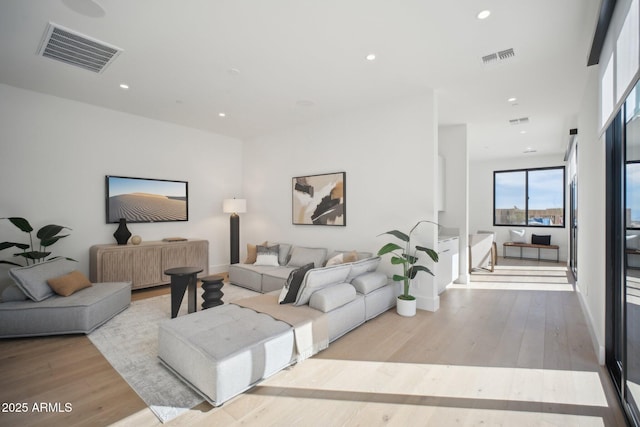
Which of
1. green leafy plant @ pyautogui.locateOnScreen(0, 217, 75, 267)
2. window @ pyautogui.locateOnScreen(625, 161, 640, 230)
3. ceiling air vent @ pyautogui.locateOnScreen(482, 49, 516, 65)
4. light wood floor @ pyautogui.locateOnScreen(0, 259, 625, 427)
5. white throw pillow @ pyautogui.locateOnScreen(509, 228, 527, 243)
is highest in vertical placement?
ceiling air vent @ pyautogui.locateOnScreen(482, 49, 516, 65)

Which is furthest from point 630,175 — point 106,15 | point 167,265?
point 167,265

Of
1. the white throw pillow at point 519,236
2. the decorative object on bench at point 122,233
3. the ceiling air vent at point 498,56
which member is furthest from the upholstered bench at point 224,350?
the white throw pillow at point 519,236

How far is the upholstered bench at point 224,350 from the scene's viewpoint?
2102 millimetres

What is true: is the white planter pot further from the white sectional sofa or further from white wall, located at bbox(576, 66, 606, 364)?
white wall, located at bbox(576, 66, 606, 364)

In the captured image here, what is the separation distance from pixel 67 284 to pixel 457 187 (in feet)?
20.8

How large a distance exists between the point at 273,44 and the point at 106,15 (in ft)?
4.86

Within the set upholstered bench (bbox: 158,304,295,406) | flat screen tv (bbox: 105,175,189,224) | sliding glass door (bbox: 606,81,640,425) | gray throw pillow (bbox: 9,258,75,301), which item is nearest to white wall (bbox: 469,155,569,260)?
sliding glass door (bbox: 606,81,640,425)

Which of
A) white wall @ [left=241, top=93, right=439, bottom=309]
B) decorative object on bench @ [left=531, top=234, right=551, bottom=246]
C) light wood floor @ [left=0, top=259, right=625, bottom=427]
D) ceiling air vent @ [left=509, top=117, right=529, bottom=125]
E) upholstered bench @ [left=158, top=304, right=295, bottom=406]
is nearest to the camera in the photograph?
light wood floor @ [left=0, top=259, right=625, bottom=427]

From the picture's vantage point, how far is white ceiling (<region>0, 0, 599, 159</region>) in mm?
2551

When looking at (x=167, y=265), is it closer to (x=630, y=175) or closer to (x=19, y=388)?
(x=19, y=388)

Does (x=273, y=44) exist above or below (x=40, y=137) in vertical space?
above

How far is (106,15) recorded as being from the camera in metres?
2.62

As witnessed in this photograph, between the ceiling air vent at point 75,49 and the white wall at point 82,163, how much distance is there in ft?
5.29

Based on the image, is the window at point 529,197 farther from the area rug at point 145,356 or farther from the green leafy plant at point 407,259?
the area rug at point 145,356
